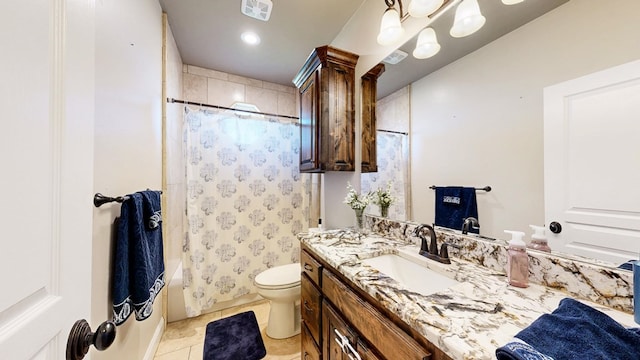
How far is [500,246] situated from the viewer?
0.88 m

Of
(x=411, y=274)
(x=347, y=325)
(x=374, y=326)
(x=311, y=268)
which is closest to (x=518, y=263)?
(x=411, y=274)

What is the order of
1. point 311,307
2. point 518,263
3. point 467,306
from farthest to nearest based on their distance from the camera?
point 311,307 < point 518,263 < point 467,306

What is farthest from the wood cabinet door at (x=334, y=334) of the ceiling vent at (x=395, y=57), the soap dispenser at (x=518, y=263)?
the ceiling vent at (x=395, y=57)

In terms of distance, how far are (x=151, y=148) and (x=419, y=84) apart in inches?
65.5

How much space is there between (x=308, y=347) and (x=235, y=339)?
2.61ft

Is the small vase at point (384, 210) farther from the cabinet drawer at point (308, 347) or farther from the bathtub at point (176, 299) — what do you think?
the bathtub at point (176, 299)

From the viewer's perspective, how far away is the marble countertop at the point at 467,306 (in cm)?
49

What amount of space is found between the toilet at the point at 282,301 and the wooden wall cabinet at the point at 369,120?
105 centimetres

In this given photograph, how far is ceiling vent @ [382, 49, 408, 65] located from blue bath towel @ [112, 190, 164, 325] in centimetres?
154

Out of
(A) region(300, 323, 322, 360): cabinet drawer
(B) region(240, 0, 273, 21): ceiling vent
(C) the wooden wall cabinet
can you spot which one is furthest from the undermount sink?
(B) region(240, 0, 273, 21): ceiling vent

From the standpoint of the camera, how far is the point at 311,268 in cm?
126

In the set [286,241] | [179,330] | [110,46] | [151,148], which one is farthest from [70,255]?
[286,241]

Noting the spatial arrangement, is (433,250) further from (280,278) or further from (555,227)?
(280,278)

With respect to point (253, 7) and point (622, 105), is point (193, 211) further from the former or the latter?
point (622, 105)
